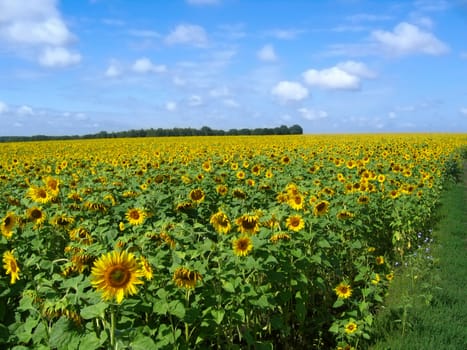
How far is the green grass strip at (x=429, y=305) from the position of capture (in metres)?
4.34

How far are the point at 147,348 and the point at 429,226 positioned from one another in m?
7.95

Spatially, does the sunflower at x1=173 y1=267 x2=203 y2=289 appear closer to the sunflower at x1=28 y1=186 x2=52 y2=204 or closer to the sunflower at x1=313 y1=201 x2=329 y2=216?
the sunflower at x1=313 y1=201 x2=329 y2=216

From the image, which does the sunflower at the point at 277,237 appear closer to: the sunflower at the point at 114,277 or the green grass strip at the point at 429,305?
the green grass strip at the point at 429,305

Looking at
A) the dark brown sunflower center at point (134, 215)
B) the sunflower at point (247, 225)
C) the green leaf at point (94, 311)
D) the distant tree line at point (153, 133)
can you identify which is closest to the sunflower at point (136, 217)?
the dark brown sunflower center at point (134, 215)

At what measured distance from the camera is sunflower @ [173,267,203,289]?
9.11 feet

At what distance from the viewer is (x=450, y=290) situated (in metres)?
5.53

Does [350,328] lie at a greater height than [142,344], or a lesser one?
lesser

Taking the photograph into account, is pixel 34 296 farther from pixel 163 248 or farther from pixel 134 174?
pixel 134 174

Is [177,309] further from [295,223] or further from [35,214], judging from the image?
[35,214]

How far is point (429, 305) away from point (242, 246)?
2.71m

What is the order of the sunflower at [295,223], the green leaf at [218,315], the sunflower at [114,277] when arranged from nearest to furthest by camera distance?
the sunflower at [114,277]
the green leaf at [218,315]
the sunflower at [295,223]

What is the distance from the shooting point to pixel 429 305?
5012mm

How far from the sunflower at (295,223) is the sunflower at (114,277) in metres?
2.32

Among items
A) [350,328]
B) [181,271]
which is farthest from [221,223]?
[350,328]
